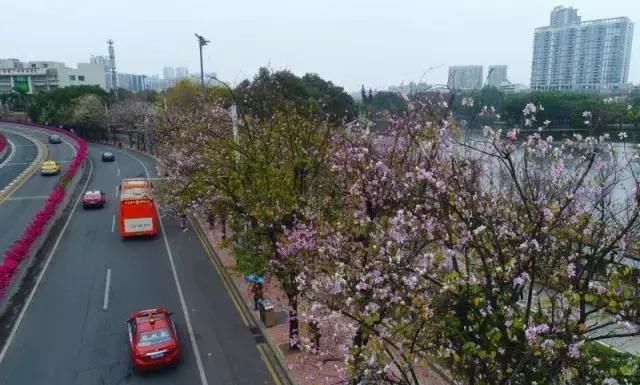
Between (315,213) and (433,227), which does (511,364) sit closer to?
(433,227)

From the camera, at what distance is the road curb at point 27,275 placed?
1689cm

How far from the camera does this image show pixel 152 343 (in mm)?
13547

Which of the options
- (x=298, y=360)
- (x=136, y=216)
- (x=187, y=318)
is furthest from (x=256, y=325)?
(x=136, y=216)

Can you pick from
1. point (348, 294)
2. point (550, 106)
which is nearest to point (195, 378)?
point (348, 294)

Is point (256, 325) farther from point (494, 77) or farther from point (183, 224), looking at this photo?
point (494, 77)

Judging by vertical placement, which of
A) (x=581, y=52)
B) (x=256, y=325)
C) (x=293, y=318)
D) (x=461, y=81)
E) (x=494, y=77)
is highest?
(x=581, y=52)

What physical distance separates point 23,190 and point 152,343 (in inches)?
1273

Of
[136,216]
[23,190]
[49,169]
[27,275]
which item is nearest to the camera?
[27,275]

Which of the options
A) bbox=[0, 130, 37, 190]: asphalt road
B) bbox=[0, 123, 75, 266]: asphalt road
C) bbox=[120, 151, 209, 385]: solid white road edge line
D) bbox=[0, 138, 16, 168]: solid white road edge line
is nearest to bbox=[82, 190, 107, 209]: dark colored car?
bbox=[0, 123, 75, 266]: asphalt road

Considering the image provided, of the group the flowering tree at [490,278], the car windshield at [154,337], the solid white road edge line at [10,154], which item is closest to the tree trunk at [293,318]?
the flowering tree at [490,278]

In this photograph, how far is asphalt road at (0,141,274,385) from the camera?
44.9 feet

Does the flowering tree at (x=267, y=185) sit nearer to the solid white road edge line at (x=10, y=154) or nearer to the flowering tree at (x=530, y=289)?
the flowering tree at (x=530, y=289)

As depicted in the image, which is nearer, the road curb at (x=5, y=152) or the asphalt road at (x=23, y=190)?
the asphalt road at (x=23, y=190)

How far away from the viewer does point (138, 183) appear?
29328 mm
